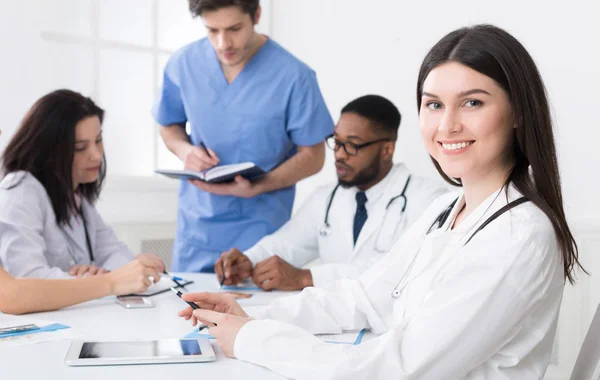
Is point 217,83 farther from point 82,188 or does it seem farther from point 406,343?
point 406,343

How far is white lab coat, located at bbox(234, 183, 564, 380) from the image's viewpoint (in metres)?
0.98

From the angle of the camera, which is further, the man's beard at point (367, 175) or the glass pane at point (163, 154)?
the glass pane at point (163, 154)

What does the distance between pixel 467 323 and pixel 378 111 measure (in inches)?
58.5

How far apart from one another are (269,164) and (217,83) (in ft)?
1.14

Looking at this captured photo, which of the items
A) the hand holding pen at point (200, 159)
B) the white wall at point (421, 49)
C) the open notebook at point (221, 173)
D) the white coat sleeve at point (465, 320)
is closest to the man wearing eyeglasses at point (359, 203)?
the open notebook at point (221, 173)

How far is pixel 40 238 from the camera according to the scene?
190cm

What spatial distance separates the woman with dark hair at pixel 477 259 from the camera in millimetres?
982

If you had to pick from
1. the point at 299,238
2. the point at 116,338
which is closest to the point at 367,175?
the point at 299,238

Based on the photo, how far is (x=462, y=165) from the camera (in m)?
1.15

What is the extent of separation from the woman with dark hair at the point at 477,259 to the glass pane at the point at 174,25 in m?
2.56

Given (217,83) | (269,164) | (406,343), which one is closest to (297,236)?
(269,164)

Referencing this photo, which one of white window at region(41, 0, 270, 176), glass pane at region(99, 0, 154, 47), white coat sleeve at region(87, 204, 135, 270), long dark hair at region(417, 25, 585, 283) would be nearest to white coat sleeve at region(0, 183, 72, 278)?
white coat sleeve at region(87, 204, 135, 270)

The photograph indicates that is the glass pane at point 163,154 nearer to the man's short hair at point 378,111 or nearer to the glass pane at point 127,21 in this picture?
the glass pane at point 127,21

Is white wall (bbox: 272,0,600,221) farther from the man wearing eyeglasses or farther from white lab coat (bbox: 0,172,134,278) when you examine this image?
white lab coat (bbox: 0,172,134,278)
